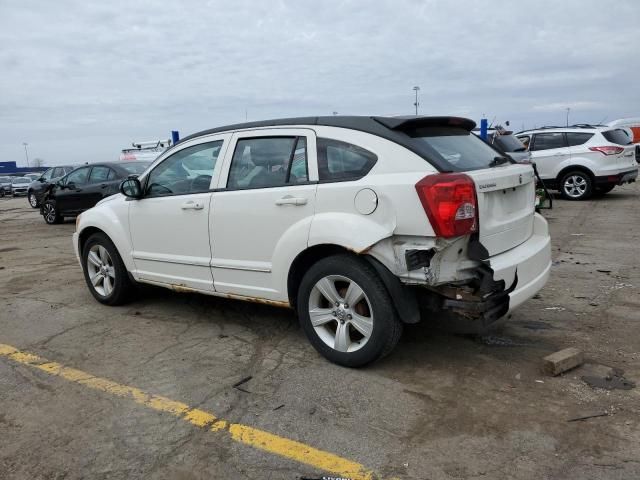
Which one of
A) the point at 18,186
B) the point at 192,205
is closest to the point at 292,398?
the point at 192,205

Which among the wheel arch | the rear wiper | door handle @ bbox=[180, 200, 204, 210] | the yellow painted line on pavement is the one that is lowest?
the yellow painted line on pavement

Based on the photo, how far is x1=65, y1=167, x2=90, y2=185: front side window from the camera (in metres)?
13.5

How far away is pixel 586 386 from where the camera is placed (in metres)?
3.52

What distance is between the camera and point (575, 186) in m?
13.9

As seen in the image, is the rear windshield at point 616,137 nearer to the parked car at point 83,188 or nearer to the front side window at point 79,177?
the parked car at point 83,188

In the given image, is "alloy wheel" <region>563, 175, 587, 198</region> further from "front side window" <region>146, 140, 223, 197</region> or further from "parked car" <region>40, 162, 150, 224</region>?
"front side window" <region>146, 140, 223, 197</region>

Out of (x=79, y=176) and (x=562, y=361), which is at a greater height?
(x=79, y=176)

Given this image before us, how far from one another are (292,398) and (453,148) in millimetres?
2047

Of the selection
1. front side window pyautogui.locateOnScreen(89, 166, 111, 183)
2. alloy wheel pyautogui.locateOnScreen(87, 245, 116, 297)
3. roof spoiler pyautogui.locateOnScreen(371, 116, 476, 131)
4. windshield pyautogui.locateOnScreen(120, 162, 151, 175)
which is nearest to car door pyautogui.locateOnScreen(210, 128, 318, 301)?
roof spoiler pyautogui.locateOnScreen(371, 116, 476, 131)

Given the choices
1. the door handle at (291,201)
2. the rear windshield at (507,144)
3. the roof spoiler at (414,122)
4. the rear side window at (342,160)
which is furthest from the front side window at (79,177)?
the roof spoiler at (414,122)

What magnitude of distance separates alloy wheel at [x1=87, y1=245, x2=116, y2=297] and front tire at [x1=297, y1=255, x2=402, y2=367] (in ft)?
8.44

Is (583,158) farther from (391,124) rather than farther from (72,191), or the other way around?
(72,191)

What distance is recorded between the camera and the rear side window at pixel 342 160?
3719 mm

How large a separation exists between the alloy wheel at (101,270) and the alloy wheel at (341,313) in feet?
8.57
